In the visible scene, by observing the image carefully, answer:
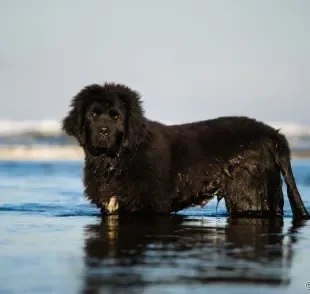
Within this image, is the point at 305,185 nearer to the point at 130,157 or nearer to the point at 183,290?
the point at 130,157

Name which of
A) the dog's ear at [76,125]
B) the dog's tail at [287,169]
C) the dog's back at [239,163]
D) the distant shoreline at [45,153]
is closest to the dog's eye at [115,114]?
the dog's ear at [76,125]

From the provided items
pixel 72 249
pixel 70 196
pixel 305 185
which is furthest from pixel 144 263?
pixel 305 185

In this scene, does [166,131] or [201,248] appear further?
[166,131]

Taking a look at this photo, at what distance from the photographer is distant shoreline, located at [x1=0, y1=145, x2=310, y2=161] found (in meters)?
42.7

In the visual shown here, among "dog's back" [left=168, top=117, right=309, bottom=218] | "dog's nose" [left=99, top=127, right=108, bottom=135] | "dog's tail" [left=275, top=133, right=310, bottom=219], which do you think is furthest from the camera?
"dog's tail" [left=275, top=133, right=310, bottom=219]

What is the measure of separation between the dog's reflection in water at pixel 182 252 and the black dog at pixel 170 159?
0.46 m

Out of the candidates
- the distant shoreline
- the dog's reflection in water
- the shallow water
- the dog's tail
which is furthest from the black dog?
the distant shoreline

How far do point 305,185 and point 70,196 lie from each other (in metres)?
6.26

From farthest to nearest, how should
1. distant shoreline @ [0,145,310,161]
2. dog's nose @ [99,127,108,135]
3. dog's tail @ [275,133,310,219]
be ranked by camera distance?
distant shoreline @ [0,145,310,161], dog's tail @ [275,133,310,219], dog's nose @ [99,127,108,135]

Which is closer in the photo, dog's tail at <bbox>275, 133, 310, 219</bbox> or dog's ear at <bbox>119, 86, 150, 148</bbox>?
dog's ear at <bbox>119, 86, 150, 148</bbox>

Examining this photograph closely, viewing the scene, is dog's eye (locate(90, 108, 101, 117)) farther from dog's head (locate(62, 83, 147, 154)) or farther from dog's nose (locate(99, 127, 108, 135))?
dog's nose (locate(99, 127, 108, 135))

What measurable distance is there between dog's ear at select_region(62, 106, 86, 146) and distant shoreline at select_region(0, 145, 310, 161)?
98.1ft

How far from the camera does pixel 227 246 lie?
8.38 meters

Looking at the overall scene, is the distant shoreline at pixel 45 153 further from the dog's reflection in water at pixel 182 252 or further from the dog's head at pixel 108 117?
the dog's reflection in water at pixel 182 252
